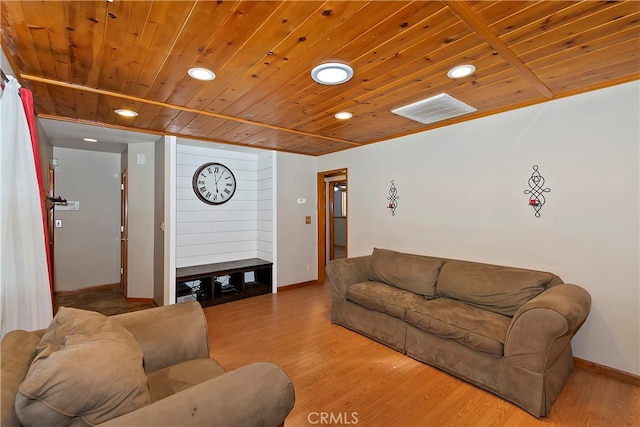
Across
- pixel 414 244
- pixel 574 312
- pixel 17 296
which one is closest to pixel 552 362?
pixel 574 312

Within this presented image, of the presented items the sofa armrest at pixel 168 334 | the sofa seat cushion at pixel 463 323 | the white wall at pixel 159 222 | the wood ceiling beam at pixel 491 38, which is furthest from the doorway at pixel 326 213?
the sofa armrest at pixel 168 334

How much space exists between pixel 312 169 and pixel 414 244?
7.62 ft

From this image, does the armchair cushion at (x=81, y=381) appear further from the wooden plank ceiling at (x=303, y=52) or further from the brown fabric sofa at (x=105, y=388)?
the wooden plank ceiling at (x=303, y=52)

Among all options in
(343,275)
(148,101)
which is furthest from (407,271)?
(148,101)

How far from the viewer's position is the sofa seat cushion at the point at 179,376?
1409 millimetres

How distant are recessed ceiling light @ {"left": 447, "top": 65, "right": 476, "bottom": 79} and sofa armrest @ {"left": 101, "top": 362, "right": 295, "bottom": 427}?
2.18 metres

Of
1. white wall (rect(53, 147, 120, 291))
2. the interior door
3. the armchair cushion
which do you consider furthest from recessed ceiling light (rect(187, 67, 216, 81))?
white wall (rect(53, 147, 120, 291))

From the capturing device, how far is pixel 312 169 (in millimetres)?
5195

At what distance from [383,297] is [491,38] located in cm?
225

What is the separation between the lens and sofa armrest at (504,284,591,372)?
71.9 inches

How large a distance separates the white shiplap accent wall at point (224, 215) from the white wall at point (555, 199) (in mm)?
2436

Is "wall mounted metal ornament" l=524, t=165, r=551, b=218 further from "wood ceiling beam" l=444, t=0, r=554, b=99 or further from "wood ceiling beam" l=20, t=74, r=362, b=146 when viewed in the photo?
"wood ceiling beam" l=20, t=74, r=362, b=146

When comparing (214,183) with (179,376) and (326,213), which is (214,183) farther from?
(179,376)

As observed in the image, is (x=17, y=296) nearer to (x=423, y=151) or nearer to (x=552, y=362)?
(x=552, y=362)
